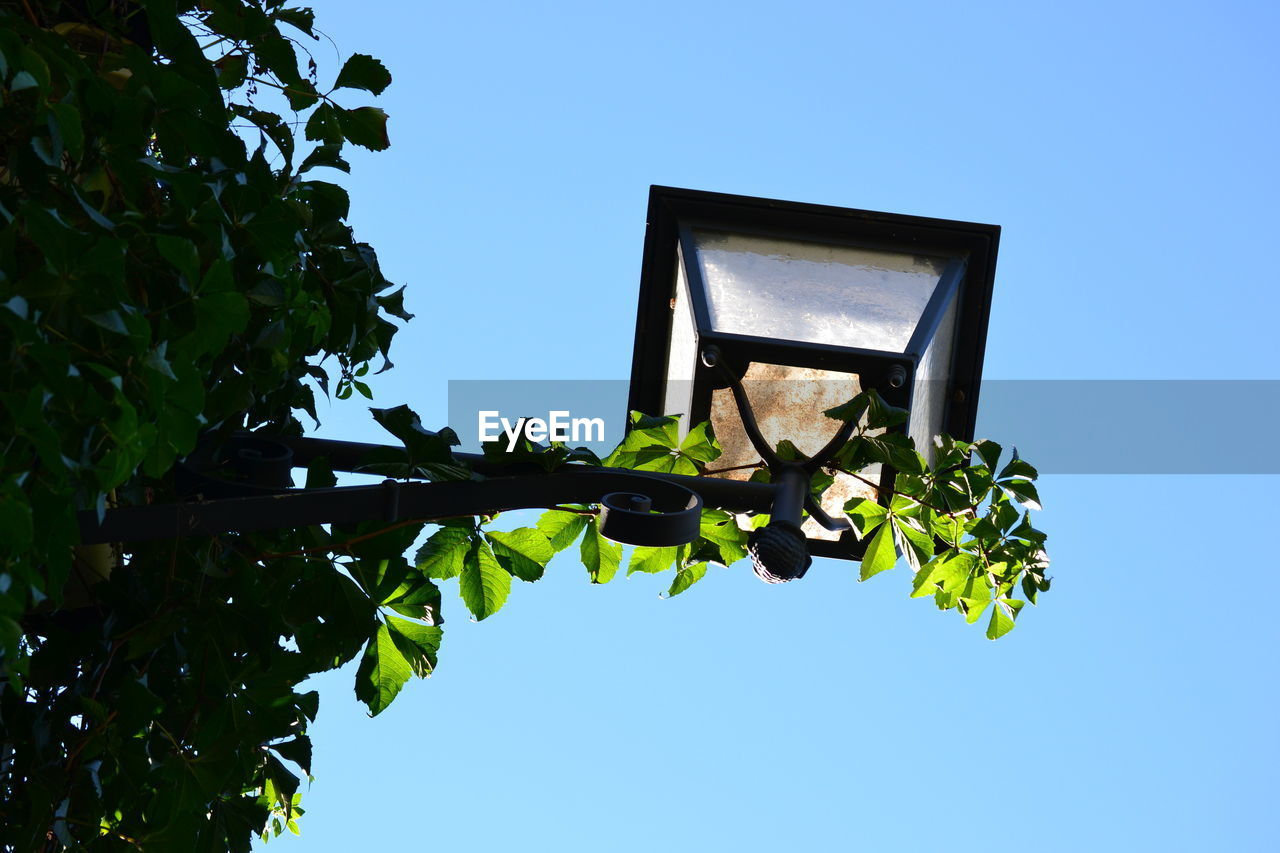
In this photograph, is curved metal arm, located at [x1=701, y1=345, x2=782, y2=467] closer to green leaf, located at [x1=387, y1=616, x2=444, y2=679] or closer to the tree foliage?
the tree foliage

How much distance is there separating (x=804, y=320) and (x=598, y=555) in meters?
0.65

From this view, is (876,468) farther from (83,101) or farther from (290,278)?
(83,101)

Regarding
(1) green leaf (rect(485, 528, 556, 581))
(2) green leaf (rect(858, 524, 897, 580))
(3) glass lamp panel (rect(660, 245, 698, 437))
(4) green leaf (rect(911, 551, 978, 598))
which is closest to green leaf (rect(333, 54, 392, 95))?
(3) glass lamp panel (rect(660, 245, 698, 437))

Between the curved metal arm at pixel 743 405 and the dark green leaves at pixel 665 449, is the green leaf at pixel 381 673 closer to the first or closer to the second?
the dark green leaves at pixel 665 449

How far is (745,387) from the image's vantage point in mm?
2725

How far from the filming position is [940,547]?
288 centimetres

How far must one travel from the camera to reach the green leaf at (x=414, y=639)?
237 centimetres

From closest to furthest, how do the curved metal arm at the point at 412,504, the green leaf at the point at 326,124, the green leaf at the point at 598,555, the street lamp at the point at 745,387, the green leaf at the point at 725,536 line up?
the curved metal arm at the point at 412,504 < the street lamp at the point at 745,387 < the green leaf at the point at 326,124 < the green leaf at the point at 598,555 < the green leaf at the point at 725,536

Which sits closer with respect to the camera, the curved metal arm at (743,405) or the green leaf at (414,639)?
the green leaf at (414,639)

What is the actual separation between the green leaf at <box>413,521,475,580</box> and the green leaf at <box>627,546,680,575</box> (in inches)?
17.8

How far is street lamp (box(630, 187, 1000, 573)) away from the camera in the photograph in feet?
8.72

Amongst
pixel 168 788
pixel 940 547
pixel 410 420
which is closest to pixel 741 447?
pixel 940 547

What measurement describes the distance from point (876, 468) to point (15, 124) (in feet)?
5.81

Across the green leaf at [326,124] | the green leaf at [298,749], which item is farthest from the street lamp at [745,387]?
the green leaf at [326,124]
